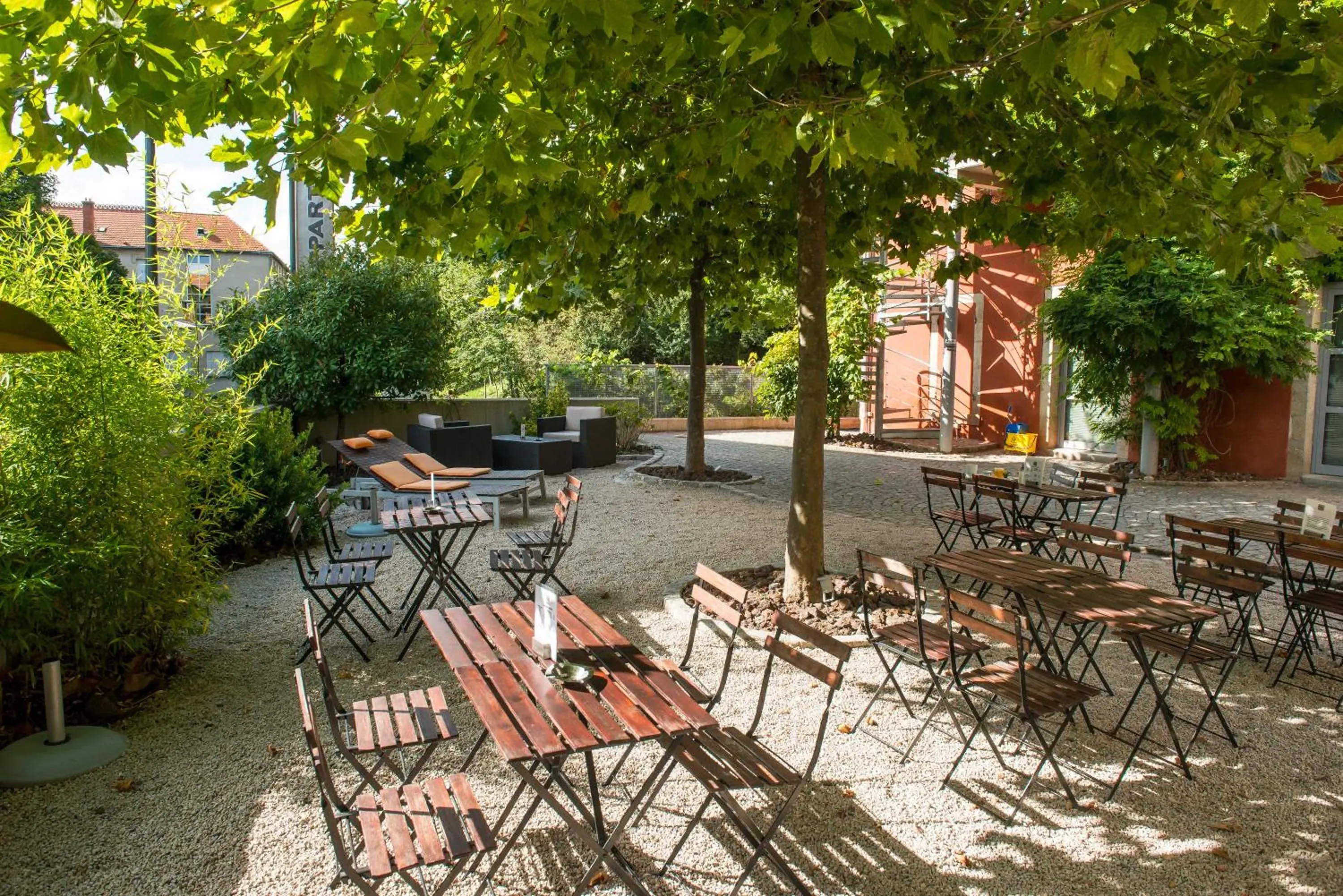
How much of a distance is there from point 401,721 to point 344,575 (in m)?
2.25

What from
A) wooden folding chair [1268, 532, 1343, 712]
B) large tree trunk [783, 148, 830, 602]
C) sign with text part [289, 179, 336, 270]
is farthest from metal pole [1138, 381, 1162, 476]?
sign with text part [289, 179, 336, 270]

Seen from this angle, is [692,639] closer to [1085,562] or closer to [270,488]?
[1085,562]

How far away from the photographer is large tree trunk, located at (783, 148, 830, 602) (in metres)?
5.64

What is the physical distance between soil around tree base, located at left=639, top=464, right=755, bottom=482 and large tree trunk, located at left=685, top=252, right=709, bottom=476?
9 cm

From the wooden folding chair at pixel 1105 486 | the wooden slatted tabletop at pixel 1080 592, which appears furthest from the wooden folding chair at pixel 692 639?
the wooden folding chair at pixel 1105 486

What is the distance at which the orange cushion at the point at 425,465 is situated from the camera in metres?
9.91

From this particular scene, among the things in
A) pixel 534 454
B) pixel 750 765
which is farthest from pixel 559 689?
pixel 534 454

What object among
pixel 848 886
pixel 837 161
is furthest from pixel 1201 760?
pixel 837 161

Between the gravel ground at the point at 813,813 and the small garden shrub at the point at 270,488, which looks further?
the small garden shrub at the point at 270,488

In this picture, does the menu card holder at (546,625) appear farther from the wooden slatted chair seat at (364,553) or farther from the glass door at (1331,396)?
the glass door at (1331,396)

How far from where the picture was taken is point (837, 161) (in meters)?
3.38

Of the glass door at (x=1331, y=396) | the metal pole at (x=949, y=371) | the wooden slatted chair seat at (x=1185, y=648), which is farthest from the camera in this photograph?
the metal pole at (x=949, y=371)

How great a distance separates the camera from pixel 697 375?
1198 cm

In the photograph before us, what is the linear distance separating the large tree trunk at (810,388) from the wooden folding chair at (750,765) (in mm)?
2586
